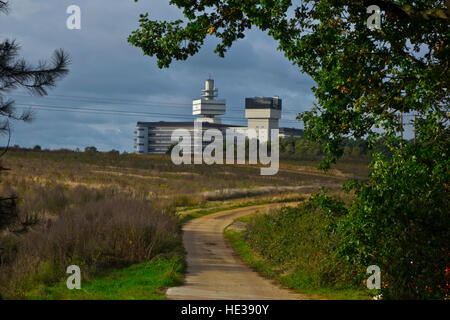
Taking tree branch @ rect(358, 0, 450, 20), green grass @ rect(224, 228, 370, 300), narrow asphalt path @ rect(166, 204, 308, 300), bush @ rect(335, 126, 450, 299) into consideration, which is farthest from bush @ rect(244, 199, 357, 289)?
tree branch @ rect(358, 0, 450, 20)

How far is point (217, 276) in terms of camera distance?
1529 cm

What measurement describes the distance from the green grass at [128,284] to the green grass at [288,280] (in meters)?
2.96

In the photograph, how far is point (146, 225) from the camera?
19375 mm

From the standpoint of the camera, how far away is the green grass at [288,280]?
41.4ft

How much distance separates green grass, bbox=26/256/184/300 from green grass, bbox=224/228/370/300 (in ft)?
9.70

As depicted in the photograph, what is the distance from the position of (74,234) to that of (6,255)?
2555 millimetres

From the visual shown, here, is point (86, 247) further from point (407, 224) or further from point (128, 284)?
point (407, 224)

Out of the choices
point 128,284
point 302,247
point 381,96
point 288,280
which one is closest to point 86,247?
point 128,284

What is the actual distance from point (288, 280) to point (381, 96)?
6.34 metres

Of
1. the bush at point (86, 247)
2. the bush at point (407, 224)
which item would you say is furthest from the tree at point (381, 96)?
the bush at point (86, 247)

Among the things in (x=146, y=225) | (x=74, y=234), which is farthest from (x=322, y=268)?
(x=74, y=234)

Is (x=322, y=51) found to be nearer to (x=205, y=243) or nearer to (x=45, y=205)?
(x=205, y=243)

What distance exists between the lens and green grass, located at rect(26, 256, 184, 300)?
39.9 ft

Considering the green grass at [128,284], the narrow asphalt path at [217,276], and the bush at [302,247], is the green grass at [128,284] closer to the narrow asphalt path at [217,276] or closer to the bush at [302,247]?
the narrow asphalt path at [217,276]
